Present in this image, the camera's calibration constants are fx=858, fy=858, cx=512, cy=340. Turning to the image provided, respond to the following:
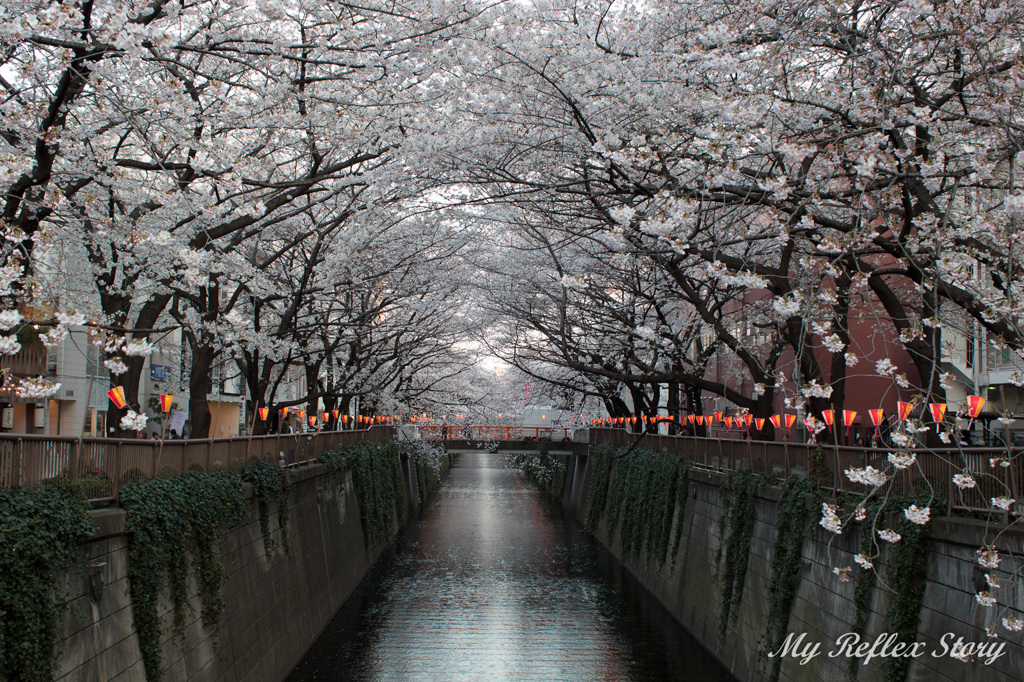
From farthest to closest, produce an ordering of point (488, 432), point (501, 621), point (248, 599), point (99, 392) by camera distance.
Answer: point (488, 432) → point (99, 392) → point (501, 621) → point (248, 599)

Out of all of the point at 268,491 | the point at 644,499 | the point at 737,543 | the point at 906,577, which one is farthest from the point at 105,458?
the point at 644,499

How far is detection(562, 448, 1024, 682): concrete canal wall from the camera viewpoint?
8.17 metres

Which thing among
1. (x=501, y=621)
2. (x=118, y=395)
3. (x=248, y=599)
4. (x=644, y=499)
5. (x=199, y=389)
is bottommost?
(x=501, y=621)

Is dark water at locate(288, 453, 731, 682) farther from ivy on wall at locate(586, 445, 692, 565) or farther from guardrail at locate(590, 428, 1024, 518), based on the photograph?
guardrail at locate(590, 428, 1024, 518)

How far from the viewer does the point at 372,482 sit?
28.7m

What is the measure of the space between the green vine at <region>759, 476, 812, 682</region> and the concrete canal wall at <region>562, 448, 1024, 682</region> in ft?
0.43

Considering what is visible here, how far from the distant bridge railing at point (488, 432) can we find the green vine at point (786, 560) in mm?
34402

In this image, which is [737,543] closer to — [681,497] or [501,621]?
[681,497]

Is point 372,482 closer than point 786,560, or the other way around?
point 786,560

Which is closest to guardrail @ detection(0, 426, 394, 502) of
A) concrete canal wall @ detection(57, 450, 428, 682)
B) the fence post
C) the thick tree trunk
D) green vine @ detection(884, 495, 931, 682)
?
the fence post

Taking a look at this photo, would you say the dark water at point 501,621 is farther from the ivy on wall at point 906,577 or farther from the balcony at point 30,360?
the balcony at point 30,360

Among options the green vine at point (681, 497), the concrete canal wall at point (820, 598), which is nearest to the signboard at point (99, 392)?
the green vine at point (681, 497)

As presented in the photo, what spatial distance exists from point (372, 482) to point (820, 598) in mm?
18947

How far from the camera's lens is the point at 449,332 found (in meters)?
34.4
